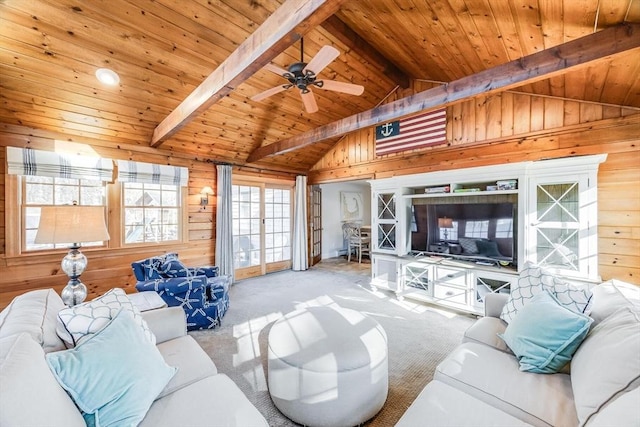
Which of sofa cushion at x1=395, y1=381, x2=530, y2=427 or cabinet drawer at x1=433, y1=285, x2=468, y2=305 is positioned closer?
sofa cushion at x1=395, y1=381, x2=530, y2=427

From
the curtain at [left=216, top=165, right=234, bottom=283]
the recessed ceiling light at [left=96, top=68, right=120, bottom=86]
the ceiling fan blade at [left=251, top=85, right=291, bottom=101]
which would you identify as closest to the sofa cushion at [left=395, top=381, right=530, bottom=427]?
the ceiling fan blade at [left=251, top=85, right=291, bottom=101]

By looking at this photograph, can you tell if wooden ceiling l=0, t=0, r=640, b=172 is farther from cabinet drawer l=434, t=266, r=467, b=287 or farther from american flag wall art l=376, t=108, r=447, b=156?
cabinet drawer l=434, t=266, r=467, b=287

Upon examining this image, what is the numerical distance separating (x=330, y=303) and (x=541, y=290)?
261 centimetres

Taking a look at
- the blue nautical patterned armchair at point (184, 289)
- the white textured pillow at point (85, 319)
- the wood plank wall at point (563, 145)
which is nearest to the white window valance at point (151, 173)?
the blue nautical patterned armchair at point (184, 289)

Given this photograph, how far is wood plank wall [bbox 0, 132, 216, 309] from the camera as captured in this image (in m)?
3.21

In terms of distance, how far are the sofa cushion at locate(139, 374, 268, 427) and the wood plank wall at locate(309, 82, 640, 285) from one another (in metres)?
4.10

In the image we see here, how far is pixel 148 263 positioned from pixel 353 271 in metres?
3.99

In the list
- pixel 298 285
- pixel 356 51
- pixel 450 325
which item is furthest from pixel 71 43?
pixel 450 325

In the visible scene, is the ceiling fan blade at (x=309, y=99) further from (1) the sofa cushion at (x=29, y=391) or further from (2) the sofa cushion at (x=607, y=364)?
(2) the sofa cushion at (x=607, y=364)

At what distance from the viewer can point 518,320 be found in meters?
1.69

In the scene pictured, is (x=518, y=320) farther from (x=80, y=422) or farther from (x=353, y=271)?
(x=353, y=271)

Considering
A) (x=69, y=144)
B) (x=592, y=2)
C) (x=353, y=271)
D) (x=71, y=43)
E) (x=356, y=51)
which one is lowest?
(x=353, y=271)

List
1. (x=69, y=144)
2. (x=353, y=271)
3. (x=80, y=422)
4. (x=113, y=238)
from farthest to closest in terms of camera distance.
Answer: (x=353, y=271) → (x=113, y=238) → (x=69, y=144) → (x=80, y=422)

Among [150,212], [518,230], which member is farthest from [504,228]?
[150,212]
